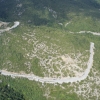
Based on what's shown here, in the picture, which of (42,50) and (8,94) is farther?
(42,50)

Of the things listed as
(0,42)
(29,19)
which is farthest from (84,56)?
(29,19)

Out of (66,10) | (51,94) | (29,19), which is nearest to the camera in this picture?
(51,94)

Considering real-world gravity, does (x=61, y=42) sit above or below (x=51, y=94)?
above

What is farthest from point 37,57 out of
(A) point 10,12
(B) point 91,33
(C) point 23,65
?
(A) point 10,12

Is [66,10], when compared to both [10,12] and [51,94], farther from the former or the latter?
[51,94]

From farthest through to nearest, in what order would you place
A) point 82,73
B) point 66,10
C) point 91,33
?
point 66,10, point 91,33, point 82,73

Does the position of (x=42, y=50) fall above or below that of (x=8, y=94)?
above

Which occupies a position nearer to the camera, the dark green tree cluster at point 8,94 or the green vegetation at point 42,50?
the dark green tree cluster at point 8,94

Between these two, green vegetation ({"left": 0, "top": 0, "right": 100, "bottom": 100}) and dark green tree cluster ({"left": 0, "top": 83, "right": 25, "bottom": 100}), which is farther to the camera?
green vegetation ({"left": 0, "top": 0, "right": 100, "bottom": 100})

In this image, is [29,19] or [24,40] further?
[29,19]
